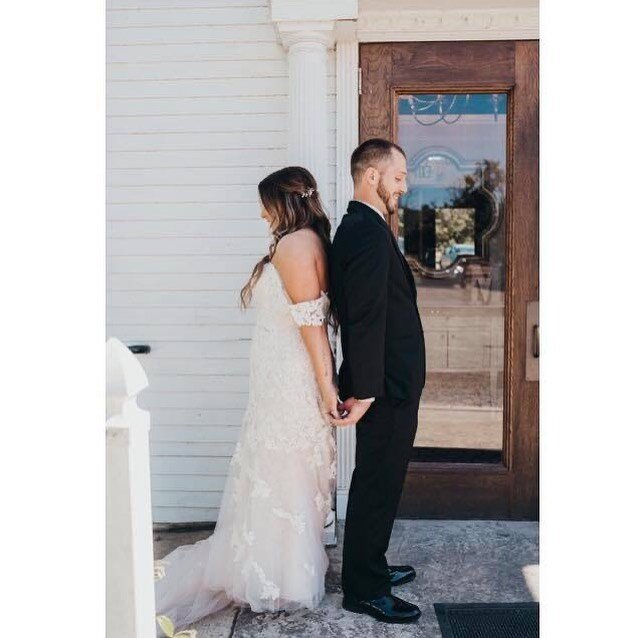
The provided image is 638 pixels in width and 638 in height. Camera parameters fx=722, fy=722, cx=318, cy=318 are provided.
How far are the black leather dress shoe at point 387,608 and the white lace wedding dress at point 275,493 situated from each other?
0.16 metres

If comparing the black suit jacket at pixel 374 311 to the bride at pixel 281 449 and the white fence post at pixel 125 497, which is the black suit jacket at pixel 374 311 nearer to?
the bride at pixel 281 449

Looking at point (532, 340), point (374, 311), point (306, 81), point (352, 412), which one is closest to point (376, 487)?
point (352, 412)

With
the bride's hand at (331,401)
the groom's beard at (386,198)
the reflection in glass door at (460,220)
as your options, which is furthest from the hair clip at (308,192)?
the reflection in glass door at (460,220)

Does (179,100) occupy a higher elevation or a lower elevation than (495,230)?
higher

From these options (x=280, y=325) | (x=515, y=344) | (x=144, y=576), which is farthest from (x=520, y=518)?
(x=144, y=576)

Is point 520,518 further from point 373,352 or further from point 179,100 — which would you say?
point 179,100

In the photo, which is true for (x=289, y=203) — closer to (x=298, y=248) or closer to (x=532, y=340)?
(x=298, y=248)

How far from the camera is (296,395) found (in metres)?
2.97

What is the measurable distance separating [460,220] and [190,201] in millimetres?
1461

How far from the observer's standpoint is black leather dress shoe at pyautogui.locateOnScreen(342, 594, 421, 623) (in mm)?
2895

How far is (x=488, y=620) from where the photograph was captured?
2955 millimetres
